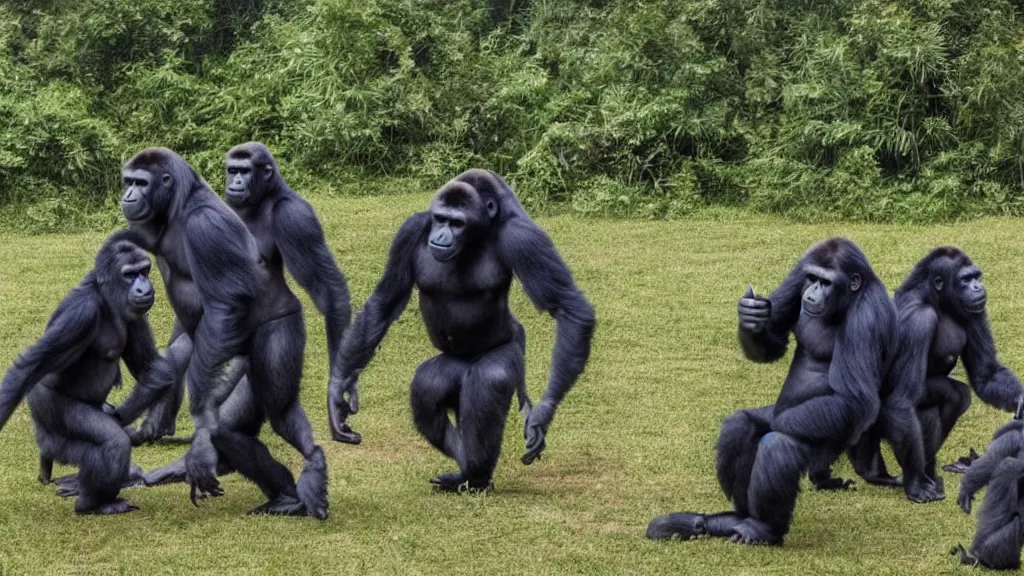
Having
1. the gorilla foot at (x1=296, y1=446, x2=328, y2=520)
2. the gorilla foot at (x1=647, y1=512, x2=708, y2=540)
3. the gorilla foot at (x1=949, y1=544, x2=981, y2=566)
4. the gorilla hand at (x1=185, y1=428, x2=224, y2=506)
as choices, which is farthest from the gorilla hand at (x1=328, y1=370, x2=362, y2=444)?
the gorilla foot at (x1=949, y1=544, x2=981, y2=566)

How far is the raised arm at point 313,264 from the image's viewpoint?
745 centimetres

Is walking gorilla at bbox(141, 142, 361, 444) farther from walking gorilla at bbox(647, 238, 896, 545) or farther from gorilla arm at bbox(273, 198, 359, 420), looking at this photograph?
walking gorilla at bbox(647, 238, 896, 545)

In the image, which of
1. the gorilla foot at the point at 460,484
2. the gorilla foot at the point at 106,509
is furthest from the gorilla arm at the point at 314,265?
the gorilla foot at the point at 106,509

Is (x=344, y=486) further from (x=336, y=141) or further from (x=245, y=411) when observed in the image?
(x=336, y=141)

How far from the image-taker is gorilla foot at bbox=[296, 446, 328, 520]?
680 centimetres

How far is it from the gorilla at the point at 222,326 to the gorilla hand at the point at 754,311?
197 centimetres

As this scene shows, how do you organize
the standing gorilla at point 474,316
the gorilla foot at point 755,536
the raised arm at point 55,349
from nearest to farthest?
1. the gorilla foot at point 755,536
2. the raised arm at point 55,349
3. the standing gorilla at point 474,316

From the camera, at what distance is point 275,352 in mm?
7020

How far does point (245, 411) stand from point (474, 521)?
1.19 metres

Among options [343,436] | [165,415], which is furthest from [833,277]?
[165,415]

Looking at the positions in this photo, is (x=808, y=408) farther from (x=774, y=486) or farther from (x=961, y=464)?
(x=961, y=464)

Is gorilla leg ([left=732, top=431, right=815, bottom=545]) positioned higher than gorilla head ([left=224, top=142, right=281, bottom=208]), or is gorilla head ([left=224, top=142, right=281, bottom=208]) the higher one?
gorilla head ([left=224, top=142, right=281, bottom=208])

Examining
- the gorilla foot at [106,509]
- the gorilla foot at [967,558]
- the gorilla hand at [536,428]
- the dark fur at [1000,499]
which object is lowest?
the gorilla foot at [106,509]

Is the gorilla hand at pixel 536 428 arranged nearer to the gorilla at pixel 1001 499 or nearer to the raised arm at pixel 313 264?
the raised arm at pixel 313 264
